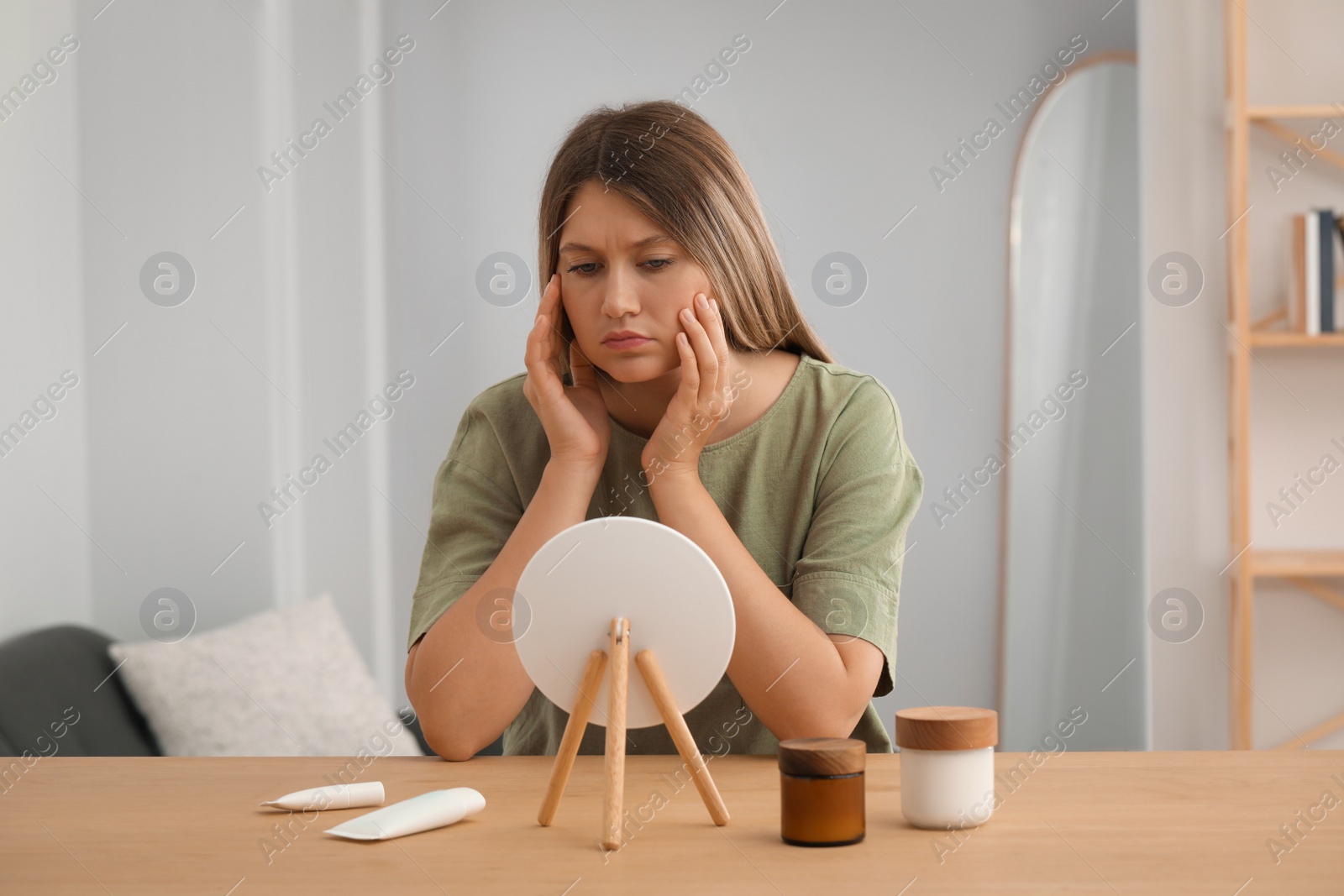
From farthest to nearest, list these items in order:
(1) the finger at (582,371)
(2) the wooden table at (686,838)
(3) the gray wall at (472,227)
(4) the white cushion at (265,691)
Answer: (3) the gray wall at (472,227)
(4) the white cushion at (265,691)
(1) the finger at (582,371)
(2) the wooden table at (686,838)

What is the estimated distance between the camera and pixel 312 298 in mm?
2754

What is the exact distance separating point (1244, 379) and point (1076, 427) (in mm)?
480

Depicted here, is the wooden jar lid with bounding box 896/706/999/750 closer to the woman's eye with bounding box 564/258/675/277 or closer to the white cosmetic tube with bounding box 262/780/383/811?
the white cosmetic tube with bounding box 262/780/383/811

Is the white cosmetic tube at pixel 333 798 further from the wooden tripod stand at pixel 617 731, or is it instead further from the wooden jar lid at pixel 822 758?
the wooden jar lid at pixel 822 758

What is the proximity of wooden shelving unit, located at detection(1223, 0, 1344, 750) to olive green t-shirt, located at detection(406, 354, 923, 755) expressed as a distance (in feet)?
5.07

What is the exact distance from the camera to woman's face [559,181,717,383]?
1.21m

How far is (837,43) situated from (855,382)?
196 centimetres

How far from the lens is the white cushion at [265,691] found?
2.03 meters

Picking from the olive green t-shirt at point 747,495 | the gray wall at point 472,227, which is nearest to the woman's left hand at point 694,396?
the olive green t-shirt at point 747,495

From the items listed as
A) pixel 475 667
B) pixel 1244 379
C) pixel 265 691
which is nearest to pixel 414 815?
pixel 475 667

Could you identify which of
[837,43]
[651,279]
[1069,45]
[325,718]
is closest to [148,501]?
[325,718]

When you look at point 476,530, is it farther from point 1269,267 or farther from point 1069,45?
point 1069,45

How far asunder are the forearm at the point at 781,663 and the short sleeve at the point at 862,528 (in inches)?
1.7

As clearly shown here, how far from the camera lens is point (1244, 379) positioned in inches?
99.9
